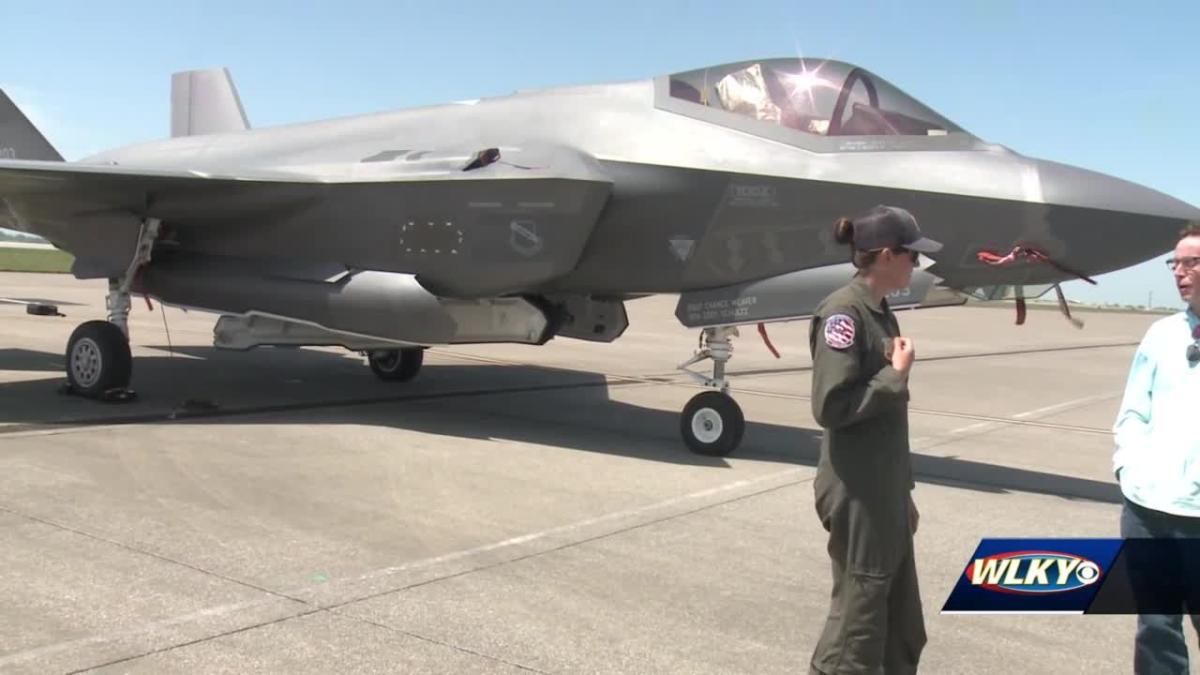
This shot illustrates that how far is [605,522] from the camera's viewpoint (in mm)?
5789

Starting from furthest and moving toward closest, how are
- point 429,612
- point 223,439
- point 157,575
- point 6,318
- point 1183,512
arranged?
point 6,318 → point 223,439 → point 157,575 → point 429,612 → point 1183,512

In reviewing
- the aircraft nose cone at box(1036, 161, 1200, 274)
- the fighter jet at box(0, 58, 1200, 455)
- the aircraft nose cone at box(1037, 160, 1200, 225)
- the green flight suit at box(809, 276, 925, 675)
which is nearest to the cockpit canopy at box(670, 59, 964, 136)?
the fighter jet at box(0, 58, 1200, 455)

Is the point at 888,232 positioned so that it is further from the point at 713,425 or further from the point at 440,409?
the point at 440,409

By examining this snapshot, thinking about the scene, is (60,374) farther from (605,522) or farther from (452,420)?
(605,522)

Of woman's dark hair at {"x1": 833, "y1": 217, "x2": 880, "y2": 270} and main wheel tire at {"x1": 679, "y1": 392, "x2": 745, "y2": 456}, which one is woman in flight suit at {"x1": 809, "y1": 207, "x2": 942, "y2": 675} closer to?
woman's dark hair at {"x1": 833, "y1": 217, "x2": 880, "y2": 270}

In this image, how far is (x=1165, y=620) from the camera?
308 cm

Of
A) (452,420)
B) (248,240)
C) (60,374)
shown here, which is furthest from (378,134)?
(60,374)

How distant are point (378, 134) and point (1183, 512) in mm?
8215

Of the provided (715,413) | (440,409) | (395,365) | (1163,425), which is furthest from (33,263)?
(1163,425)

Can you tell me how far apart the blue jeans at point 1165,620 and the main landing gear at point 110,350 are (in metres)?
8.87

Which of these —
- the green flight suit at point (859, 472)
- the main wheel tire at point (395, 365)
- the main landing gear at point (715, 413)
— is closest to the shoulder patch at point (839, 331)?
the green flight suit at point (859, 472)

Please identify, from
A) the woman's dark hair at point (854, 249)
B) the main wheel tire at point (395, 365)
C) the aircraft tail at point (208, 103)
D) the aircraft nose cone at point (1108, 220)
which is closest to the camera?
the woman's dark hair at point (854, 249)

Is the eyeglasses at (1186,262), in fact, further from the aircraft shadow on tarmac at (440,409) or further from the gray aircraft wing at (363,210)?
the gray aircraft wing at (363,210)

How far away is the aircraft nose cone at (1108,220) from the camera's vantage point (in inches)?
260
